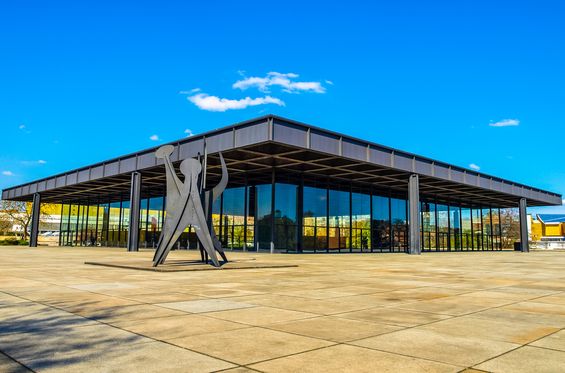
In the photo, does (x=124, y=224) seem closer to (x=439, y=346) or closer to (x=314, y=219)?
(x=314, y=219)

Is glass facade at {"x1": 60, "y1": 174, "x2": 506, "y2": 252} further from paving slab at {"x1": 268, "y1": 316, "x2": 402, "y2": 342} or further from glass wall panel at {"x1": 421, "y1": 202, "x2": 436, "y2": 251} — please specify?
paving slab at {"x1": 268, "y1": 316, "x2": 402, "y2": 342}

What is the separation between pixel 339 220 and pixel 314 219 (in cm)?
323

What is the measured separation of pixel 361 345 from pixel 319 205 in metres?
31.9

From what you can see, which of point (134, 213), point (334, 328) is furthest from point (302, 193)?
point (334, 328)

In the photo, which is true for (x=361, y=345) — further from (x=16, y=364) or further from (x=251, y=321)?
(x=16, y=364)

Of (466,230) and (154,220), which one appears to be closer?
(154,220)

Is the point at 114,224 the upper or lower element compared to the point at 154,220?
lower

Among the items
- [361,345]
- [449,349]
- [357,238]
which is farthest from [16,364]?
[357,238]

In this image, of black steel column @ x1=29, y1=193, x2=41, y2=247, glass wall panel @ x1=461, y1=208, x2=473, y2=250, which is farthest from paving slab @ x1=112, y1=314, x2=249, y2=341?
glass wall panel @ x1=461, y1=208, x2=473, y2=250

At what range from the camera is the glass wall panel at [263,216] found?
34.2 m

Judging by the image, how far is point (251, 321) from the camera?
6.25 meters

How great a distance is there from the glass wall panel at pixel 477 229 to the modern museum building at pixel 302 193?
0.69 feet

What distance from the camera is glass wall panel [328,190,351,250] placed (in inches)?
1475

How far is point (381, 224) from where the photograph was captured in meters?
42.3
